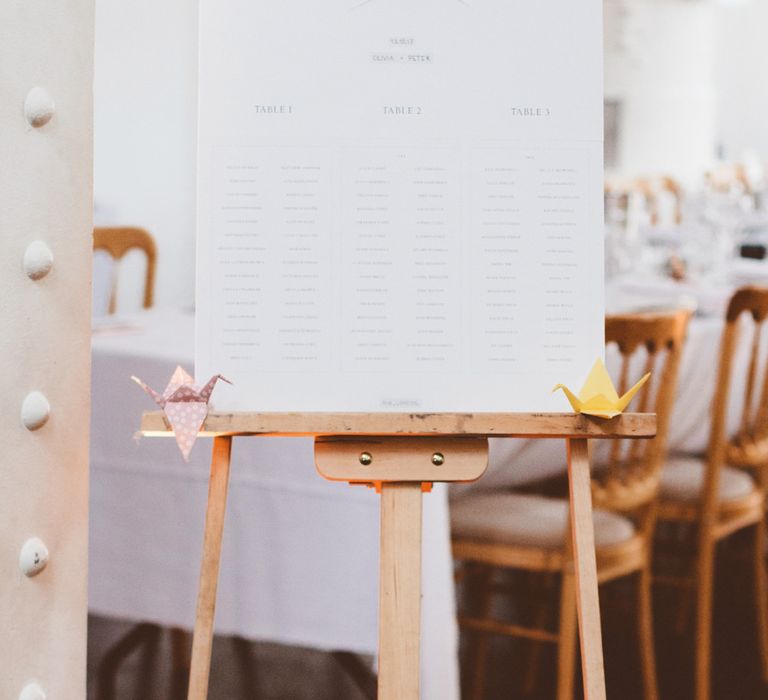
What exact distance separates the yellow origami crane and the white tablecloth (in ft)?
1.77

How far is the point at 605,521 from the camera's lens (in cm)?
208

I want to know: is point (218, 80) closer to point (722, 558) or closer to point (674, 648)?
point (674, 648)

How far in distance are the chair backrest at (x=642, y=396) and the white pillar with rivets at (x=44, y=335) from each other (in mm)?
1020

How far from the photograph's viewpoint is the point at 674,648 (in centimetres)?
273

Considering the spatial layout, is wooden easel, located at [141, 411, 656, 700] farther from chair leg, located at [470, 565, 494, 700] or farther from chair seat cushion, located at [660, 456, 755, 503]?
chair seat cushion, located at [660, 456, 755, 503]

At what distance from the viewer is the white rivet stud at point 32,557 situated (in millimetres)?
1062

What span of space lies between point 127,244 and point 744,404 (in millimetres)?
1654

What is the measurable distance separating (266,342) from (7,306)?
0.90 ft

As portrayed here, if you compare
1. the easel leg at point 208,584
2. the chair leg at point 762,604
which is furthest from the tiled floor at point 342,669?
the easel leg at point 208,584

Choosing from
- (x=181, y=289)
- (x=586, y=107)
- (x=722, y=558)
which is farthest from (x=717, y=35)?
(x=586, y=107)

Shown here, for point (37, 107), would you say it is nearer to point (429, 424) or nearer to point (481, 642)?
point (429, 424)

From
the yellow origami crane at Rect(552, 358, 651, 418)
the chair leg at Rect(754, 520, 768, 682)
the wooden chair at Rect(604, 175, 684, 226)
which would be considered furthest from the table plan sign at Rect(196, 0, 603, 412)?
the wooden chair at Rect(604, 175, 684, 226)

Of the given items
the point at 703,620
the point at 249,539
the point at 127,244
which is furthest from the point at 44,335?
Result: the point at 127,244

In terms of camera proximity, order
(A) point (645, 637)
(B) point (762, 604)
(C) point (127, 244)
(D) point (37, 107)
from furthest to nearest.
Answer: (C) point (127, 244), (B) point (762, 604), (A) point (645, 637), (D) point (37, 107)
